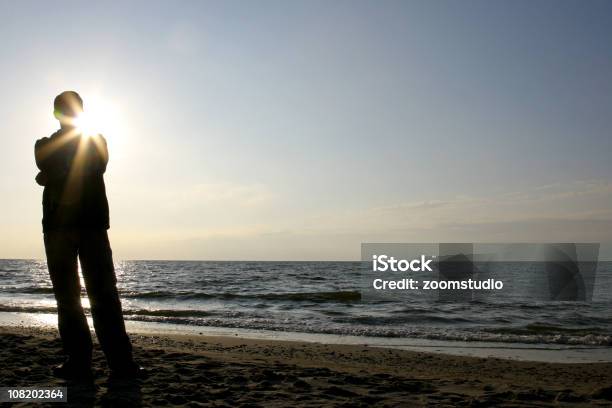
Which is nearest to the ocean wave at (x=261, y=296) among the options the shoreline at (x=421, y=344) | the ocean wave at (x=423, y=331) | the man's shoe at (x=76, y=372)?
the ocean wave at (x=423, y=331)

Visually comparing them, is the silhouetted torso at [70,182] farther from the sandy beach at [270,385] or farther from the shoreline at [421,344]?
the shoreline at [421,344]

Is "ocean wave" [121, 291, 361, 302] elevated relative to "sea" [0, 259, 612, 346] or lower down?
lower down

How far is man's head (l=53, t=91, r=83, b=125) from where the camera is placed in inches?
160

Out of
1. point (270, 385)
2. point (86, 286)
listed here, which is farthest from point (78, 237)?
point (270, 385)

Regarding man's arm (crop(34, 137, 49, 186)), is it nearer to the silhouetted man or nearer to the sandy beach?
the silhouetted man

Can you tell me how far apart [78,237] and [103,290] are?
465 millimetres

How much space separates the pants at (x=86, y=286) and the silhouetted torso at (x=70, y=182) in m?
0.10

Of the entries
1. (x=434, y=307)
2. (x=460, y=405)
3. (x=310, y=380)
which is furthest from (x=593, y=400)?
(x=434, y=307)

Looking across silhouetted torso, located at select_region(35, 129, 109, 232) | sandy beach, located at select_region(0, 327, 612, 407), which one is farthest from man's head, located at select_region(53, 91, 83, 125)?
sandy beach, located at select_region(0, 327, 612, 407)

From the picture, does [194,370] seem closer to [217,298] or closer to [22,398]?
[22,398]

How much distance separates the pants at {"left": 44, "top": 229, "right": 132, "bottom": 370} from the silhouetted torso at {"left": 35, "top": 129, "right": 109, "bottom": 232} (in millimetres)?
96

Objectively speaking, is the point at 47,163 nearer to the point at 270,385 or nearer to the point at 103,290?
the point at 103,290

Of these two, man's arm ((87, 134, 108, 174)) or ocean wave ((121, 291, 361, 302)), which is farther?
ocean wave ((121, 291, 361, 302))

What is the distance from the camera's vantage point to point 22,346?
6.03 metres
